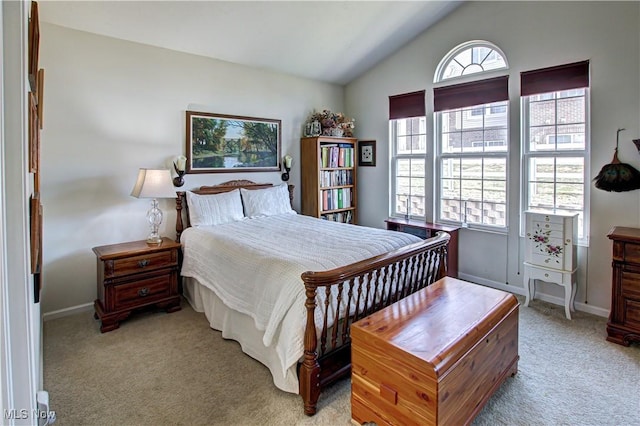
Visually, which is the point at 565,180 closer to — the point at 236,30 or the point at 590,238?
the point at 590,238

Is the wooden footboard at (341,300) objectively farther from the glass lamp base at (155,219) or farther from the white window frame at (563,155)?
the glass lamp base at (155,219)

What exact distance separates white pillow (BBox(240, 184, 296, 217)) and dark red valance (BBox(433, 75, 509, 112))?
2.14 meters

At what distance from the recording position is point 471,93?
402 cm

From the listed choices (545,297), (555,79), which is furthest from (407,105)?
(545,297)

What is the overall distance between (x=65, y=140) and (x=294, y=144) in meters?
2.58

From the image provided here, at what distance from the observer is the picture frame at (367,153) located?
5.15 m

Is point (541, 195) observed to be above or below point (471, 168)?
below

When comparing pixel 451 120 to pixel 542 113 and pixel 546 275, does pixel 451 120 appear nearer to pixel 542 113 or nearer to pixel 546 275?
pixel 542 113

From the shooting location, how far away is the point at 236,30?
11.8 feet

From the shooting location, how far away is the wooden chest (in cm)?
165

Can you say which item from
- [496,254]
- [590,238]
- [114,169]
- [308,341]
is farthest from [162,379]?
[590,238]

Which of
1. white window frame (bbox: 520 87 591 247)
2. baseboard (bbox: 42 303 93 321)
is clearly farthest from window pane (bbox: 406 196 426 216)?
baseboard (bbox: 42 303 93 321)

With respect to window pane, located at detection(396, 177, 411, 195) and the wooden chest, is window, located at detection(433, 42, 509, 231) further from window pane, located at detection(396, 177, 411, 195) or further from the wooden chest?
the wooden chest

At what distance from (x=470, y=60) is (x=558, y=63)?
3.08 feet
